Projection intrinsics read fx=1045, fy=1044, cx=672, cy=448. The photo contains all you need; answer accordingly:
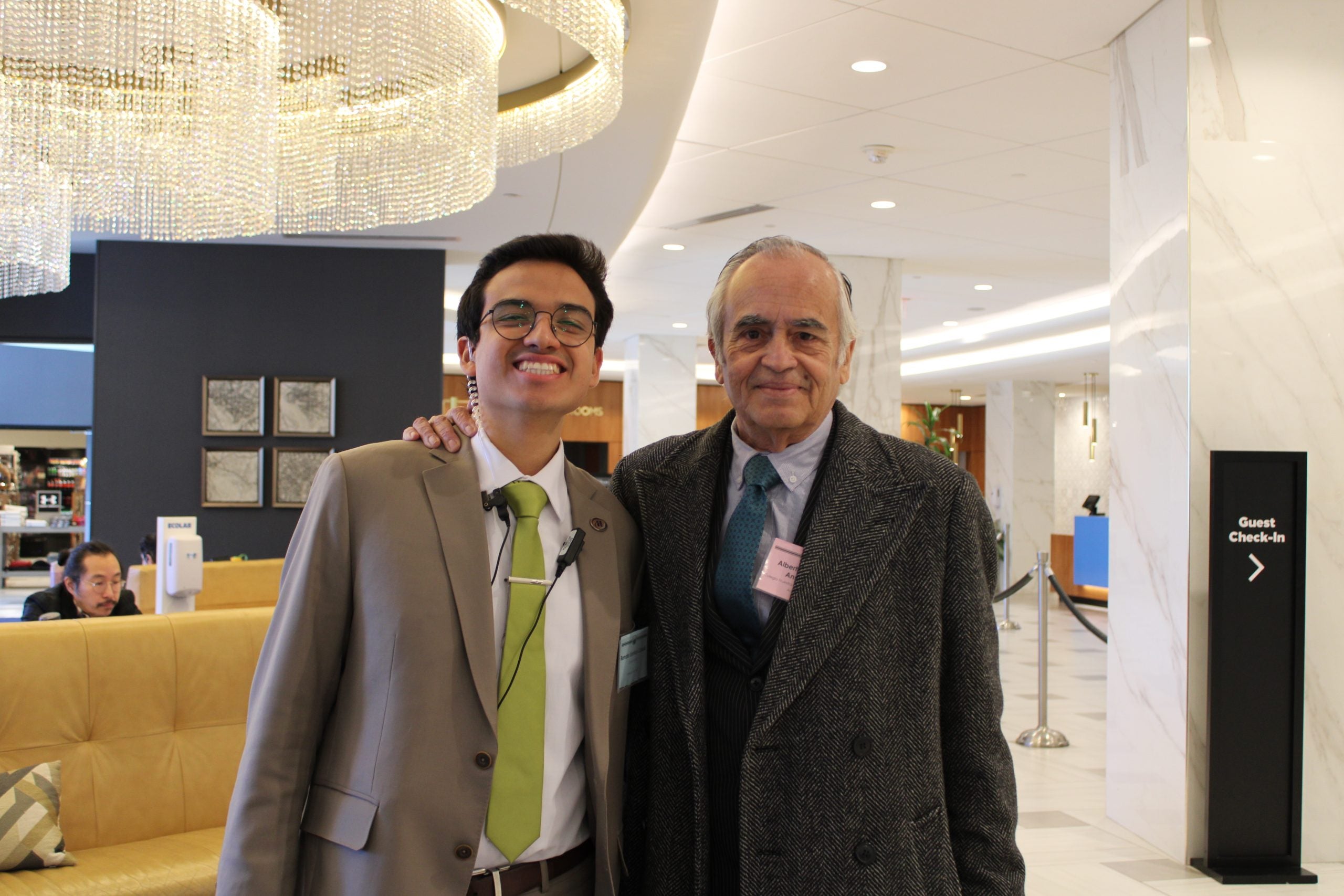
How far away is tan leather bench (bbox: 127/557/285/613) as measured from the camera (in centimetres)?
675

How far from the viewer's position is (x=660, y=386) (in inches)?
659

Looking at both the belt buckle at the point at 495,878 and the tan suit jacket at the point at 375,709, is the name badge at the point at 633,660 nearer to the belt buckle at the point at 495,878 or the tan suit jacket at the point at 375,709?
the tan suit jacket at the point at 375,709

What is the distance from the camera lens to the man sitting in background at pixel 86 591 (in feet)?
17.3

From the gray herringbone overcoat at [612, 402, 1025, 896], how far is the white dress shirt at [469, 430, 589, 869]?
0.15 metres

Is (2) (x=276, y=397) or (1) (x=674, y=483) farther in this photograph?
(2) (x=276, y=397)

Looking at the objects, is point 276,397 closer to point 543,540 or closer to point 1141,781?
point 1141,781

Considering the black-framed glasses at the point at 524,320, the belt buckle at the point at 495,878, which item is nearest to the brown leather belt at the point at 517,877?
the belt buckle at the point at 495,878

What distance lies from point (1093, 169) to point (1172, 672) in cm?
413

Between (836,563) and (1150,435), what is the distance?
3543 mm

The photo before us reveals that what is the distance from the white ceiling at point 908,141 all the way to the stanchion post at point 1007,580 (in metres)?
4.06

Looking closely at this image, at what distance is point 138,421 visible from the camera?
29.1 ft

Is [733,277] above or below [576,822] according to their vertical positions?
above

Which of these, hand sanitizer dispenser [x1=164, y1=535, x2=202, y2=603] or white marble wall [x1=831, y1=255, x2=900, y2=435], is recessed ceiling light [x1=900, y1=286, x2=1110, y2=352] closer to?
white marble wall [x1=831, y1=255, x2=900, y2=435]

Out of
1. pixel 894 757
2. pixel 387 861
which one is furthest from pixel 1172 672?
pixel 387 861
